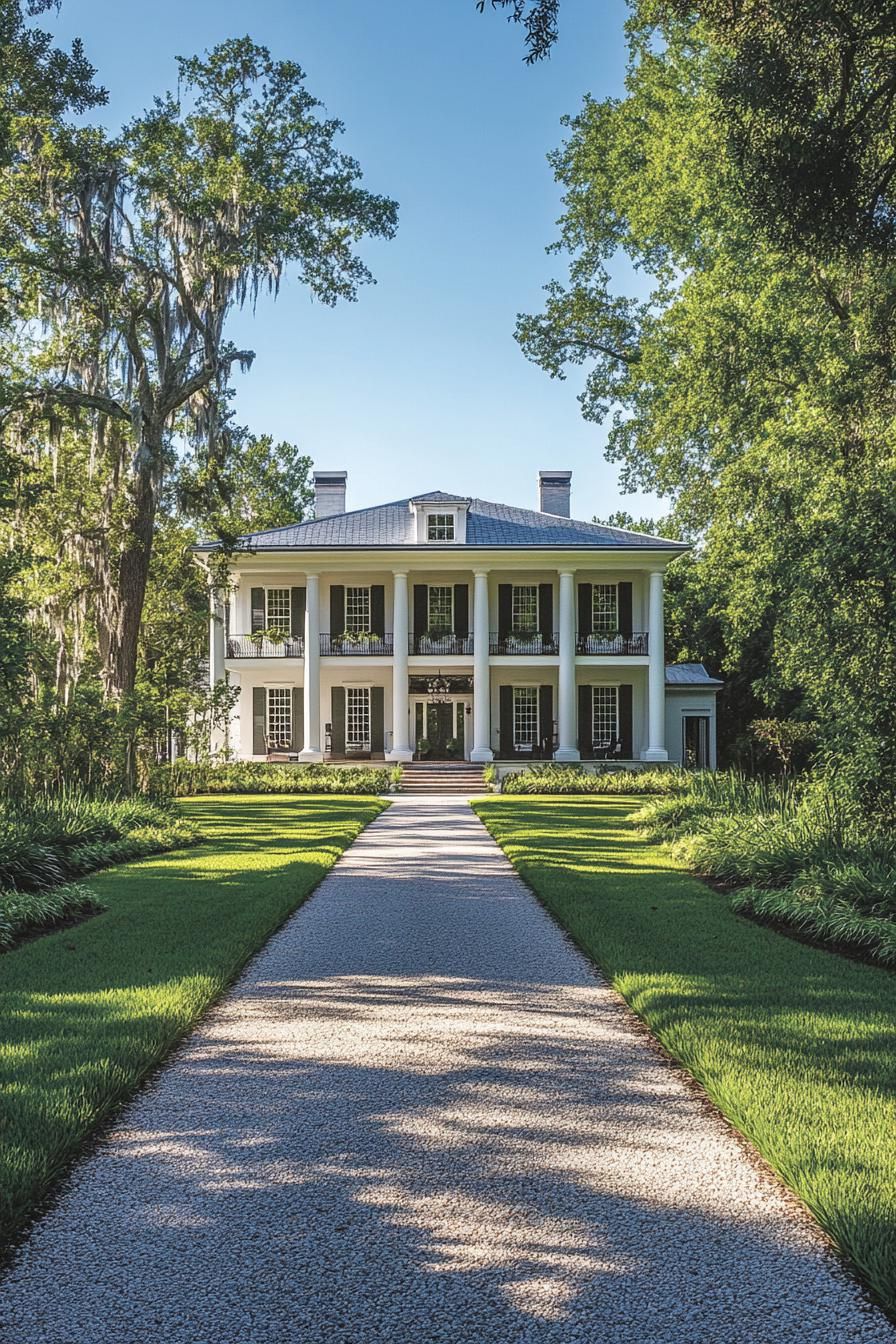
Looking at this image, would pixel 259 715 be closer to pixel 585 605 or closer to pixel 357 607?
pixel 357 607

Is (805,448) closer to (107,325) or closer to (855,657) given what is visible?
(855,657)

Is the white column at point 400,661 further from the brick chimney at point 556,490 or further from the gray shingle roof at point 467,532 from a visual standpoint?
the brick chimney at point 556,490

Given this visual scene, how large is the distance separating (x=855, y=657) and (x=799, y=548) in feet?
4.40

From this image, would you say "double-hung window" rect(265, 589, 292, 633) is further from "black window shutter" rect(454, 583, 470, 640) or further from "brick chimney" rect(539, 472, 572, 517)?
"brick chimney" rect(539, 472, 572, 517)

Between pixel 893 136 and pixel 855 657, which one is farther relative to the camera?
pixel 855 657

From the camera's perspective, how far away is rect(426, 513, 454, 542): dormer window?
97.9ft

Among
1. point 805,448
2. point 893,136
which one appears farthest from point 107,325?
point 893,136

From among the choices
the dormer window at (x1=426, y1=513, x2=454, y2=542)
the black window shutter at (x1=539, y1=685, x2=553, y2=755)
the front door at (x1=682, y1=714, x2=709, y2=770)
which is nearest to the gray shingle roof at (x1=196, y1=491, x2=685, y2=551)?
the dormer window at (x1=426, y1=513, x2=454, y2=542)

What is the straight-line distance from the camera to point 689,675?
110ft

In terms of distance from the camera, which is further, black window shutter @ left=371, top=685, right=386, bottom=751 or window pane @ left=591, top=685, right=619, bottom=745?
window pane @ left=591, top=685, right=619, bottom=745

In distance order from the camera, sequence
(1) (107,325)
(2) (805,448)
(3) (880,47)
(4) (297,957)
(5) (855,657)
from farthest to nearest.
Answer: (1) (107,325) < (2) (805,448) < (5) (855,657) < (4) (297,957) < (3) (880,47)

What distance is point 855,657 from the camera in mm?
9453

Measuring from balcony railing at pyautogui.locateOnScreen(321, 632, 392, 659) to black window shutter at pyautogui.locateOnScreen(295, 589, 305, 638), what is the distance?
2.66ft

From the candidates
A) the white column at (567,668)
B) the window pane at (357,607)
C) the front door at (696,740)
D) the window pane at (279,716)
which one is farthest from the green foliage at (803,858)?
the window pane at (279,716)
